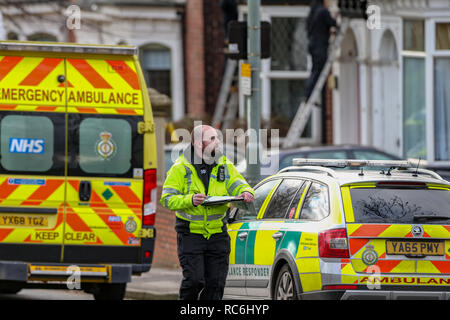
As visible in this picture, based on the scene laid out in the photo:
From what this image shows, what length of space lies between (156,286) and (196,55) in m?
14.3

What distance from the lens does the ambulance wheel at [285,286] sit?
32.2ft

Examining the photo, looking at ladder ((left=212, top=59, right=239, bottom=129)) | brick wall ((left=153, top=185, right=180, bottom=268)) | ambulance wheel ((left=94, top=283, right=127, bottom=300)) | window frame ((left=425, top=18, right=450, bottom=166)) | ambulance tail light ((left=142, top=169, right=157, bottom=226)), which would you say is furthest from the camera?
ladder ((left=212, top=59, right=239, bottom=129))

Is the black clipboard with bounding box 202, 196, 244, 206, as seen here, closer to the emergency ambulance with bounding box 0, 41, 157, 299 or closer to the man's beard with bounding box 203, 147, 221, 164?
the man's beard with bounding box 203, 147, 221, 164

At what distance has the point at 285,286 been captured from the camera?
10008mm

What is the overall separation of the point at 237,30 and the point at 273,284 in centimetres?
488

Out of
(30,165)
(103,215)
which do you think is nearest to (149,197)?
(103,215)

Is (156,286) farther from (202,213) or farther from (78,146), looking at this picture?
(202,213)

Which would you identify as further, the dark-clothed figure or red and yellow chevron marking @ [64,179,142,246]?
the dark-clothed figure

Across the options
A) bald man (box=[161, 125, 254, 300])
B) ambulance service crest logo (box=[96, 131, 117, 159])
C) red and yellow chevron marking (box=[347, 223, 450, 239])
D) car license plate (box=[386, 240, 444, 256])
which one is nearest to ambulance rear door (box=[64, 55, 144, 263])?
ambulance service crest logo (box=[96, 131, 117, 159])

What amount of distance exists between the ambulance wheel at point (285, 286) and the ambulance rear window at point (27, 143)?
2683 millimetres

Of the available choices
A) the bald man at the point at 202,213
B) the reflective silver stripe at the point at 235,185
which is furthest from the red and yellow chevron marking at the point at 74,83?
the reflective silver stripe at the point at 235,185

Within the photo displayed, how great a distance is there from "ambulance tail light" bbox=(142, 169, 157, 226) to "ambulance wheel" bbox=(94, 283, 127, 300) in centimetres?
108

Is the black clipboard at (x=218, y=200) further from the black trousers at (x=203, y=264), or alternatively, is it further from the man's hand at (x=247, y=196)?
the black trousers at (x=203, y=264)

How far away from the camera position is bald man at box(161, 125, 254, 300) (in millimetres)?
9664
